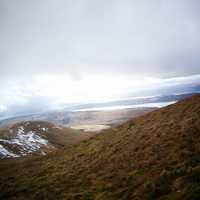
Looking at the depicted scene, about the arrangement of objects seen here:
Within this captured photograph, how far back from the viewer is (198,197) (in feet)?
34.7

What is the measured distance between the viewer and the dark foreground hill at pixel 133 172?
13363mm

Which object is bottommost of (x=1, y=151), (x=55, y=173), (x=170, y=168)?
(x=1, y=151)

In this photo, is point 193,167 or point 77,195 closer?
point 193,167

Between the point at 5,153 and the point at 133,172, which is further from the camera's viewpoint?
the point at 5,153

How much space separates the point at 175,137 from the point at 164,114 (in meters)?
12.0

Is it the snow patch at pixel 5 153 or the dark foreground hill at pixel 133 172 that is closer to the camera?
the dark foreground hill at pixel 133 172

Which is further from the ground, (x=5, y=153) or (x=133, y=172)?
(x=133, y=172)

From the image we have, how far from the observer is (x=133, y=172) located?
666 inches

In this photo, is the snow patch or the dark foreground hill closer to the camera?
the dark foreground hill

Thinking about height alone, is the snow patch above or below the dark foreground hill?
below

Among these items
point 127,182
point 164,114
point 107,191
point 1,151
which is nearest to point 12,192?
point 107,191

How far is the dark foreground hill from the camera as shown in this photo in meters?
13.4

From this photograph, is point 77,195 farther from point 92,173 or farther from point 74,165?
point 74,165

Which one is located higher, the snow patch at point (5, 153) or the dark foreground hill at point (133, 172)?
the dark foreground hill at point (133, 172)
